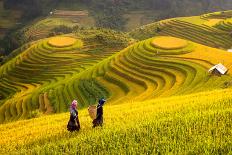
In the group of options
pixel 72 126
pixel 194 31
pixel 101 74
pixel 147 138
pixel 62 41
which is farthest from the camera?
pixel 194 31

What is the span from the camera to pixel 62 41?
3344 inches

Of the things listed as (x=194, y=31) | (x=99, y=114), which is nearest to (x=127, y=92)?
(x=99, y=114)

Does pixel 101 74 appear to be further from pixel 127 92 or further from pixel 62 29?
pixel 62 29

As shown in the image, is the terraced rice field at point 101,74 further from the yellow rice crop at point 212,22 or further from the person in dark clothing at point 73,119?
the yellow rice crop at point 212,22

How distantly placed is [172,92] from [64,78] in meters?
29.6

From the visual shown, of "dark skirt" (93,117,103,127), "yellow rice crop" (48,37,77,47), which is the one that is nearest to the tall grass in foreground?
"dark skirt" (93,117,103,127)

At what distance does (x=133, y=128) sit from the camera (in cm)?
1609

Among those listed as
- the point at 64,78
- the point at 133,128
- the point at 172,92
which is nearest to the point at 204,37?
the point at 64,78

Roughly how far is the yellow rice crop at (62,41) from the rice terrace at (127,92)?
0.70ft

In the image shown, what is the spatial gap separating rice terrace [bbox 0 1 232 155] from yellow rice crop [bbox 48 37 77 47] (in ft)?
0.70

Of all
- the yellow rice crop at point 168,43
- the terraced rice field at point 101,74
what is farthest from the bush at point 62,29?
the yellow rice crop at point 168,43

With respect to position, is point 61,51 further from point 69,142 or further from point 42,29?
point 42,29

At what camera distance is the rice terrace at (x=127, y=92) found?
48.6 ft

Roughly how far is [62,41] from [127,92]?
39.6 metres
